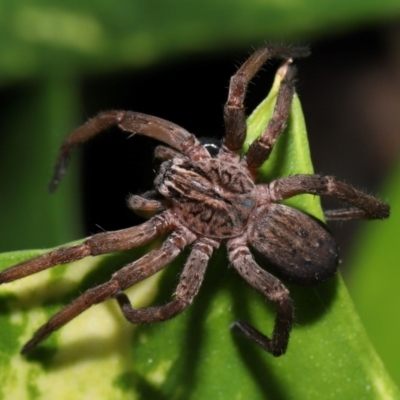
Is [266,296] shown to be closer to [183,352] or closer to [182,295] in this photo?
[182,295]

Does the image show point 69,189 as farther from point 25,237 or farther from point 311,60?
point 311,60

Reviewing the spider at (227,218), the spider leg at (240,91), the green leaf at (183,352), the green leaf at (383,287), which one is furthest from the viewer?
the green leaf at (383,287)

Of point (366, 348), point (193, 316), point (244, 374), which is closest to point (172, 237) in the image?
→ point (193, 316)

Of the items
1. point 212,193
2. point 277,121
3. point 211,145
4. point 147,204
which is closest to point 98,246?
point 147,204

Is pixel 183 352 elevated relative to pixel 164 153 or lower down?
lower down

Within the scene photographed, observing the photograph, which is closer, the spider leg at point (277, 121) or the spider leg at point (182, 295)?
the spider leg at point (182, 295)

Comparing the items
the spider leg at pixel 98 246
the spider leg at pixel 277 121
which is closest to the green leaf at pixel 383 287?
the spider leg at pixel 277 121

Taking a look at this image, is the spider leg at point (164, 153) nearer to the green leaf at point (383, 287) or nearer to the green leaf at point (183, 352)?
the green leaf at point (183, 352)
